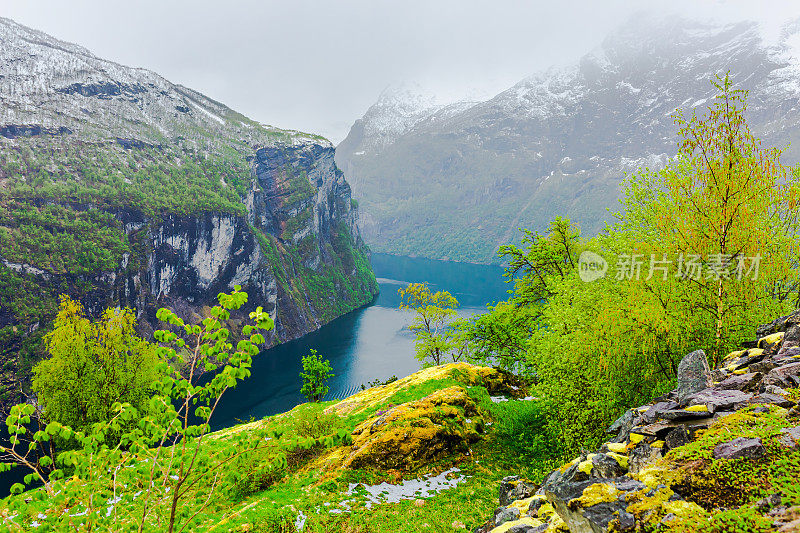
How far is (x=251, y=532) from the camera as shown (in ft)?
39.4

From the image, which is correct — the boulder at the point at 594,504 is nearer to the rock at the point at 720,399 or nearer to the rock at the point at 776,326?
the rock at the point at 720,399

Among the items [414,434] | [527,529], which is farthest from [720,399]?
[414,434]

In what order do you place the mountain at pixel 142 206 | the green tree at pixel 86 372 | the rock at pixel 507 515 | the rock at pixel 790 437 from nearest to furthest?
the rock at pixel 790 437, the rock at pixel 507 515, the green tree at pixel 86 372, the mountain at pixel 142 206

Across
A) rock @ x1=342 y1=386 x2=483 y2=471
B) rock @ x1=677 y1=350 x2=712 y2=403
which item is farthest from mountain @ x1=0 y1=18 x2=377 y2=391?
rock @ x1=677 y1=350 x2=712 y2=403

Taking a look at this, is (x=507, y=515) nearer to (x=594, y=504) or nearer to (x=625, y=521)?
(x=594, y=504)

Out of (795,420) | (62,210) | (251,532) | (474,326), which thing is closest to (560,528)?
(795,420)

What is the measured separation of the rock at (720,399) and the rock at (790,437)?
4.79 feet

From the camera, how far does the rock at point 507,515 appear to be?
8648mm

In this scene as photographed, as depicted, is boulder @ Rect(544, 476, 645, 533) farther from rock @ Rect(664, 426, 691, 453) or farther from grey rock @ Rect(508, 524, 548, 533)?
rock @ Rect(664, 426, 691, 453)

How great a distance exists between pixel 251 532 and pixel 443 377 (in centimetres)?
1494

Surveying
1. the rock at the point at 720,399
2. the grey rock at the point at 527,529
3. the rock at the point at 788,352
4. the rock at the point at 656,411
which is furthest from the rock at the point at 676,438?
the rock at the point at 788,352

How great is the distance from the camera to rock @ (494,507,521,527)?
28.4ft

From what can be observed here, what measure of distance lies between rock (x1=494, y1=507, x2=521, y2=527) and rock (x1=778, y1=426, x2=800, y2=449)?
5.14 m

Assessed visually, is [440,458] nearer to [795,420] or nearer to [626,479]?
[626,479]
